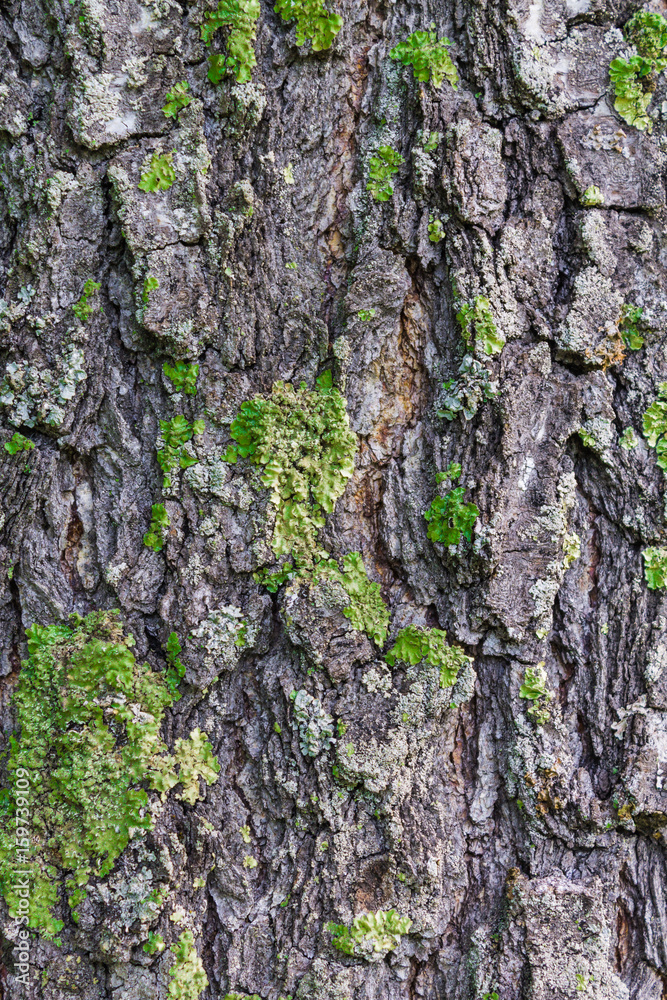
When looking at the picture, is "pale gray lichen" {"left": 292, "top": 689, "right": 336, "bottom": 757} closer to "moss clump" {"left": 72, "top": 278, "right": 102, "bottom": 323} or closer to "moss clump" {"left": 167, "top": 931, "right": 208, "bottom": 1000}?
"moss clump" {"left": 167, "top": 931, "right": 208, "bottom": 1000}

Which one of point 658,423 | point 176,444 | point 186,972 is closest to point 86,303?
point 176,444

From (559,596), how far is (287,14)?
1.50 m

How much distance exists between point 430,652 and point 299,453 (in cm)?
56

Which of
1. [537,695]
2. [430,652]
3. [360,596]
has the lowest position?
[537,695]

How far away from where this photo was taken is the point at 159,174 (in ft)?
4.85

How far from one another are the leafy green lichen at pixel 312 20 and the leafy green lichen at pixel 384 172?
0.90 feet

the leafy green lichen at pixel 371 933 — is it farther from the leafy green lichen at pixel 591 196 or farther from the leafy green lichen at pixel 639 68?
the leafy green lichen at pixel 639 68

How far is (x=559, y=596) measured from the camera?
1498 mm

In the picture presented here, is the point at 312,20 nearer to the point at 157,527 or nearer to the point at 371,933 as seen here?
the point at 157,527

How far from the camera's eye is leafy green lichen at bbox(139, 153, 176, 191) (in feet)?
4.84

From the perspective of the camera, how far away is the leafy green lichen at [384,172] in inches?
58.4

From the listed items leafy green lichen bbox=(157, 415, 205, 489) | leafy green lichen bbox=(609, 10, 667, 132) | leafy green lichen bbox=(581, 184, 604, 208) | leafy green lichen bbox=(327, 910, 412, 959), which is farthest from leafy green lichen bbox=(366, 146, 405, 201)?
leafy green lichen bbox=(327, 910, 412, 959)

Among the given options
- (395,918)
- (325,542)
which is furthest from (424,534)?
(395,918)

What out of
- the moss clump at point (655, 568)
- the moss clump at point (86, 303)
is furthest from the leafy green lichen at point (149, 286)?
the moss clump at point (655, 568)
